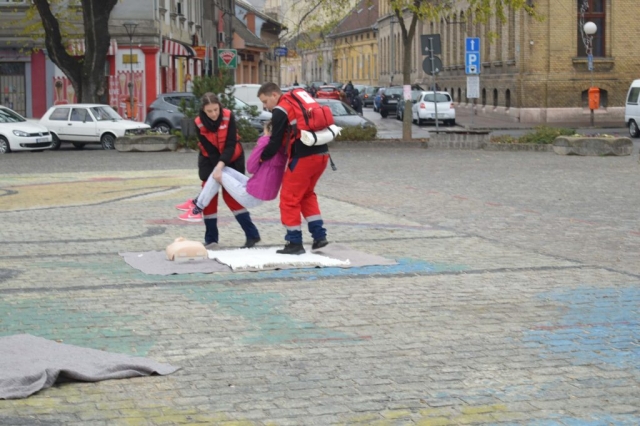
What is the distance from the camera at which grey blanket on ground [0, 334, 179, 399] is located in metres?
6.14

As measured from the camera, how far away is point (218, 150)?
11.6 metres

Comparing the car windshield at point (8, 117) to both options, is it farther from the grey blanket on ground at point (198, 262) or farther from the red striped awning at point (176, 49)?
the grey blanket on ground at point (198, 262)

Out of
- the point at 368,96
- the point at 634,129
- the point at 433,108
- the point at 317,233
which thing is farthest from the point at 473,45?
the point at 368,96

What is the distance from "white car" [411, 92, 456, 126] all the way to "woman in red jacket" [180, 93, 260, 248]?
37876 mm

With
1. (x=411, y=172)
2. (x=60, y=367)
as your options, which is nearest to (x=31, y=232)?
(x=60, y=367)

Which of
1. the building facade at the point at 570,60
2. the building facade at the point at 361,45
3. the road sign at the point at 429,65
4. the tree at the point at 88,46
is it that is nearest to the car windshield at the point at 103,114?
the tree at the point at 88,46

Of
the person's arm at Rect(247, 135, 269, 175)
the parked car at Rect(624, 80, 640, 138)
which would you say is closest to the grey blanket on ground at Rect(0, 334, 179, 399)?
the person's arm at Rect(247, 135, 269, 175)

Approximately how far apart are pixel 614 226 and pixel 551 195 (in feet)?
12.9

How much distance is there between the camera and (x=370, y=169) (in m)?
23.4

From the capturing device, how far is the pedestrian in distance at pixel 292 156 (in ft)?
34.4

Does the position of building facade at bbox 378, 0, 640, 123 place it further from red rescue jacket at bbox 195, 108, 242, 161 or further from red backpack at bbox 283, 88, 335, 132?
red backpack at bbox 283, 88, 335, 132

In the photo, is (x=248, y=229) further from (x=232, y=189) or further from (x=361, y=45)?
(x=361, y=45)

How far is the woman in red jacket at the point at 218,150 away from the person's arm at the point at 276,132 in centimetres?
85

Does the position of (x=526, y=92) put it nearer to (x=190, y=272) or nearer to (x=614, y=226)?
(x=614, y=226)
